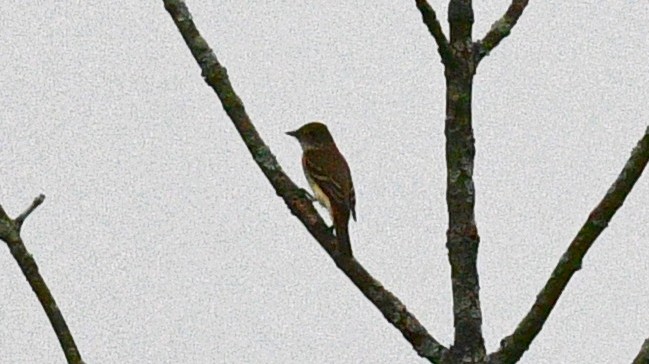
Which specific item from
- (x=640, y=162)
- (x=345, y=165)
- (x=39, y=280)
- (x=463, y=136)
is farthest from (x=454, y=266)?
(x=345, y=165)

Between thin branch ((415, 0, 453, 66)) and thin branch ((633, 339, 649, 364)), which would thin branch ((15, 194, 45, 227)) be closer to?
thin branch ((415, 0, 453, 66))

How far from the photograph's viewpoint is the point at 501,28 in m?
5.36

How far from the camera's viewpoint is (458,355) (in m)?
4.57

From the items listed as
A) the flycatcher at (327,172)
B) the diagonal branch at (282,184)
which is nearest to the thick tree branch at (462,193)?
the diagonal branch at (282,184)

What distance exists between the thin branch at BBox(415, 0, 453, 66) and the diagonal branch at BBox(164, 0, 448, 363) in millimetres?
669

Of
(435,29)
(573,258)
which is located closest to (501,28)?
(435,29)

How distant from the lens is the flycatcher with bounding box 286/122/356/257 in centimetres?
820

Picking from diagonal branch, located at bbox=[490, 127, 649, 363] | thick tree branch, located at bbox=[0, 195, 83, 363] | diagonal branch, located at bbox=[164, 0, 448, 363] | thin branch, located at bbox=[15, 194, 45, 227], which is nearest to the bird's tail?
diagonal branch, located at bbox=[164, 0, 448, 363]

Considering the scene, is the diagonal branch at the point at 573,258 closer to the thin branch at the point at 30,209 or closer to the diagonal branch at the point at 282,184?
the diagonal branch at the point at 282,184

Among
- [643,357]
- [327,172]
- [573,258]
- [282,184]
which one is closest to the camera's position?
[643,357]

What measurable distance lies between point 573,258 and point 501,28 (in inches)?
48.6

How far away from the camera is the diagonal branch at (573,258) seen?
4.30 meters

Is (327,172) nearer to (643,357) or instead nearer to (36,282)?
(36,282)

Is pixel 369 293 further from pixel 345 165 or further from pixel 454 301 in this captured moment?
pixel 345 165
